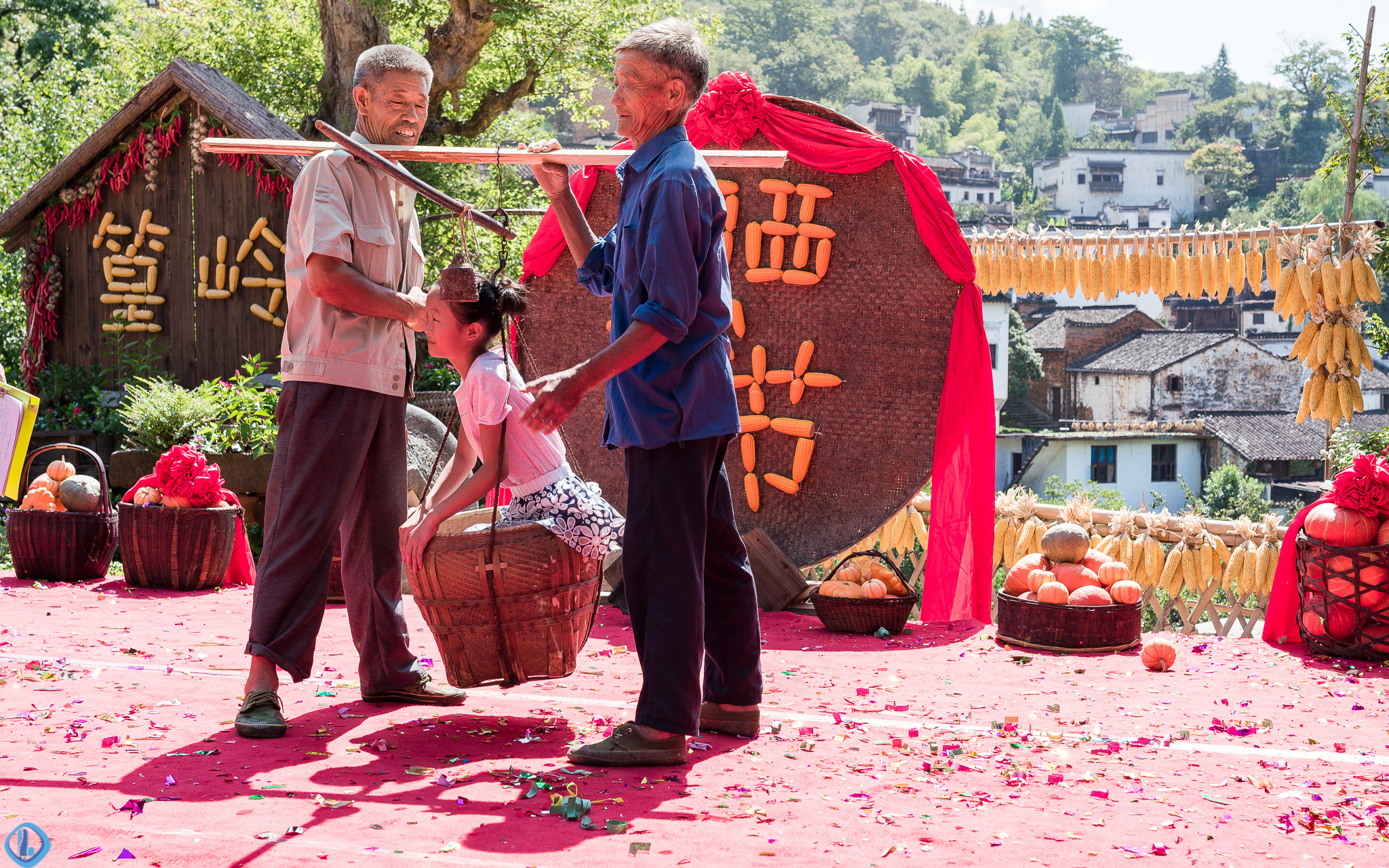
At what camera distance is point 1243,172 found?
244 ft

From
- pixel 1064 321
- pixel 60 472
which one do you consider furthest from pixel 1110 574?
pixel 1064 321

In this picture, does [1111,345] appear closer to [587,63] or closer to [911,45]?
[587,63]

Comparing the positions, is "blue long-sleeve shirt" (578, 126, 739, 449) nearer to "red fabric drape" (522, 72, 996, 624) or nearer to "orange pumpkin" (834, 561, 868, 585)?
"orange pumpkin" (834, 561, 868, 585)

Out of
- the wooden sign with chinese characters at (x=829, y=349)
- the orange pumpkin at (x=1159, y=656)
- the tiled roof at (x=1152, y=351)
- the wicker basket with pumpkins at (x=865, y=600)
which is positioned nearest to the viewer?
the orange pumpkin at (x=1159, y=656)

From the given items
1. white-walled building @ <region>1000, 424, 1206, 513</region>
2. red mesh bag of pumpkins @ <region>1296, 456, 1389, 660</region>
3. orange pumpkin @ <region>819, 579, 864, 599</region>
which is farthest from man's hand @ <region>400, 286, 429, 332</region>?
white-walled building @ <region>1000, 424, 1206, 513</region>

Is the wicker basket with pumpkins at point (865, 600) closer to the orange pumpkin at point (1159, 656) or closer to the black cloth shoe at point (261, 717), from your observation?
the orange pumpkin at point (1159, 656)

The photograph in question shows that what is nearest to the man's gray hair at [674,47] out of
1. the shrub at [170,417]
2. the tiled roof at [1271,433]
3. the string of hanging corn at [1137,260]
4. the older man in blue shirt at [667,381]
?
the older man in blue shirt at [667,381]

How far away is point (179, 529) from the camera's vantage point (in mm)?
6273

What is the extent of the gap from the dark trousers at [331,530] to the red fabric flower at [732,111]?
2743 millimetres

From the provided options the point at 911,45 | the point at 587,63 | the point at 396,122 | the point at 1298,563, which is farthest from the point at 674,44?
the point at 911,45

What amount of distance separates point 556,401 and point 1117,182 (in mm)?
79480

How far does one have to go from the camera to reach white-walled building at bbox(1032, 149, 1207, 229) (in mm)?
74750

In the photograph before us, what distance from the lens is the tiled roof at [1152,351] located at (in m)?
43.4

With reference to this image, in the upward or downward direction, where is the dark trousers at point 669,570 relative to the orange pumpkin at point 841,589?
upward
